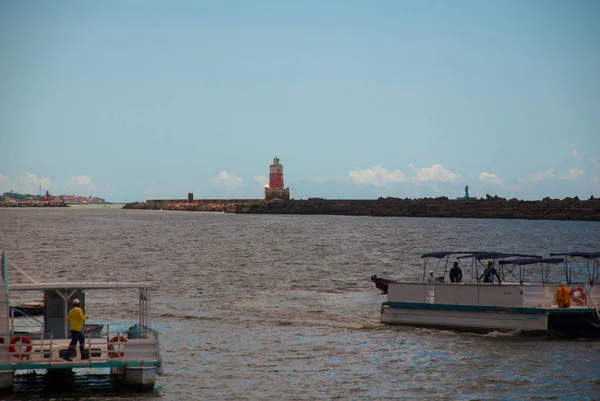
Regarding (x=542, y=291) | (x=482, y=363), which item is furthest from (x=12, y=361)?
(x=542, y=291)

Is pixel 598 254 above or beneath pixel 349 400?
above

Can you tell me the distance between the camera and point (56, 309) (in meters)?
24.0

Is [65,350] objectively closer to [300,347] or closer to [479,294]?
[300,347]

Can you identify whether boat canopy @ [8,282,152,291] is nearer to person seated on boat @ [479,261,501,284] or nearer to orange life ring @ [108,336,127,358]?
orange life ring @ [108,336,127,358]

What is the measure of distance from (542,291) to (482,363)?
5.46 m

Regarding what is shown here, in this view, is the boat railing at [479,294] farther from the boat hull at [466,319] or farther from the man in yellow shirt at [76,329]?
the man in yellow shirt at [76,329]

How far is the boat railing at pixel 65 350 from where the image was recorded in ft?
71.1

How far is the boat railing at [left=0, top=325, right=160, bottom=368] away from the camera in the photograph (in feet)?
71.1

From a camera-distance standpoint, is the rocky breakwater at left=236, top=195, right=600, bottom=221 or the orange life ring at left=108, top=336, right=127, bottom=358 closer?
the orange life ring at left=108, top=336, right=127, bottom=358

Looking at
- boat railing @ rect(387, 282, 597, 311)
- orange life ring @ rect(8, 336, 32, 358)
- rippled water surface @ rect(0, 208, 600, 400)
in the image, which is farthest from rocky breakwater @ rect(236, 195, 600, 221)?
orange life ring @ rect(8, 336, 32, 358)

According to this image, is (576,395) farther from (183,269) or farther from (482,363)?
(183,269)

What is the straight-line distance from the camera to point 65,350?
22.0m

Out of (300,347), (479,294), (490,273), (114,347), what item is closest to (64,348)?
(114,347)

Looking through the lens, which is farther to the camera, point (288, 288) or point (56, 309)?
point (288, 288)
